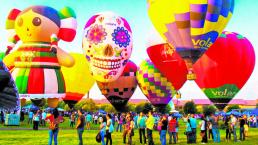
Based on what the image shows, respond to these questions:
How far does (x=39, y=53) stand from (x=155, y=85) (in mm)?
13299

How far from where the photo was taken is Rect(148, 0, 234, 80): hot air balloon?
73.0 ft

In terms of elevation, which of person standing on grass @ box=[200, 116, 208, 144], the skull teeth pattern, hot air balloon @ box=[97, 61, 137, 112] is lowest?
person standing on grass @ box=[200, 116, 208, 144]

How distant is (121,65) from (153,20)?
4306mm

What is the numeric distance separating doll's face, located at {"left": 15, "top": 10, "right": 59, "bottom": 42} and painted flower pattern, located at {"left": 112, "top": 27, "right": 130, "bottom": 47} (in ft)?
16.8

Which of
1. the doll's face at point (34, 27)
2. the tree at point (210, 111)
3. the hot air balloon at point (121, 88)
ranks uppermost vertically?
the doll's face at point (34, 27)

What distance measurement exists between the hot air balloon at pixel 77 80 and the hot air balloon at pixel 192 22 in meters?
9.66

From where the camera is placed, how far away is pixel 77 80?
31.1 meters

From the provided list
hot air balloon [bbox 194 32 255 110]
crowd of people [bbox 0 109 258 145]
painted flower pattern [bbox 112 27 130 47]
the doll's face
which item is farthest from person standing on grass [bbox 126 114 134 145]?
hot air balloon [bbox 194 32 255 110]

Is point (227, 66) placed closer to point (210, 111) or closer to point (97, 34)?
point (210, 111)

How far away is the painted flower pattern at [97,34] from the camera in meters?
26.7

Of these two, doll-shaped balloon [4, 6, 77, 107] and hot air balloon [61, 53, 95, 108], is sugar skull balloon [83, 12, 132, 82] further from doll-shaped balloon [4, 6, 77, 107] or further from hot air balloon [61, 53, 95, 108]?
hot air balloon [61, 53, 95, 108]

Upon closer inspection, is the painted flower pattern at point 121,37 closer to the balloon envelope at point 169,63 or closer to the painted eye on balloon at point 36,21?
the balloon envelope at point 169,63

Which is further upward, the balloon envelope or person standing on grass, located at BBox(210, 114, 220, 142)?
the balloon envelope

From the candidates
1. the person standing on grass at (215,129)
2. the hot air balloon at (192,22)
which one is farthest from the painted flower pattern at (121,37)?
the person standing on grass at (215,129)
